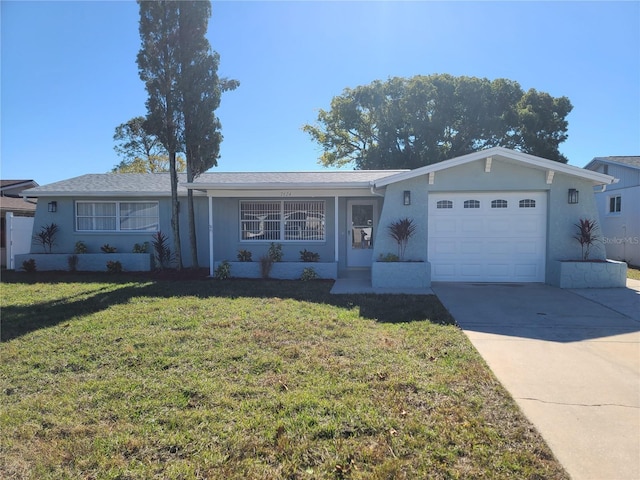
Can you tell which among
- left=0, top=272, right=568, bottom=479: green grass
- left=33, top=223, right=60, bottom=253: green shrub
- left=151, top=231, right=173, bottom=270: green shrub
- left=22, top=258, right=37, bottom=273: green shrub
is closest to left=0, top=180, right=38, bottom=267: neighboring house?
left=33, top=223, right=60, bottom=253: green shrub

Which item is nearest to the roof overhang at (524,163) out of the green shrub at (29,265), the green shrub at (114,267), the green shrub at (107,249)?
the green shrub at (114,267)

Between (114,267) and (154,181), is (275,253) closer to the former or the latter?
(114,267)

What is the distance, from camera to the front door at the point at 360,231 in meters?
13.0

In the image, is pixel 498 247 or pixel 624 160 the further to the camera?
pixel 624 160

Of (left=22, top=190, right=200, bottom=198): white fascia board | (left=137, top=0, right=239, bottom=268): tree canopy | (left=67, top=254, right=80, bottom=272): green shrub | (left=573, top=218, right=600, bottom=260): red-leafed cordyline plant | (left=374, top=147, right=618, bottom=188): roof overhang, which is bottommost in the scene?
(left=67, top=254, right=80, bottom=272): green shrub

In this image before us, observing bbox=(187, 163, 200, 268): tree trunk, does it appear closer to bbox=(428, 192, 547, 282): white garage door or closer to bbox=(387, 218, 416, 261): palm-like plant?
bbox=(387, 218, 416, 261): palm-like plant

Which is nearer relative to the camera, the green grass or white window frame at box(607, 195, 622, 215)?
the green grass

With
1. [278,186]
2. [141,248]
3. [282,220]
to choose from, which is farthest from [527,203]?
[141,248]

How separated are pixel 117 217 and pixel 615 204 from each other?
772 inches

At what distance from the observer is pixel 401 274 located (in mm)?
9422

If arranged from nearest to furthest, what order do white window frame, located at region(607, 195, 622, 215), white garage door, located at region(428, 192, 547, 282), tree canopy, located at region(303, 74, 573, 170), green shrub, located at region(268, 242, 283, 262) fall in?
white garage door, located at region(428, 192, 547, 282)
green shrub, located at region(268, 242, 283, 262)
white window frame, located at region(607, 195, 622, 215)
tree canopy, located at region(303, 74, 573, 170)

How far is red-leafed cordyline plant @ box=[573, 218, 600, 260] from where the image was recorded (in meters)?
9.27

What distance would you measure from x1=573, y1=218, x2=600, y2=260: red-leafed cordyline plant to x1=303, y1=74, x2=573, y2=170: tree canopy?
1851cm

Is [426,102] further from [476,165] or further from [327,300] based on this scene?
[327,300]
